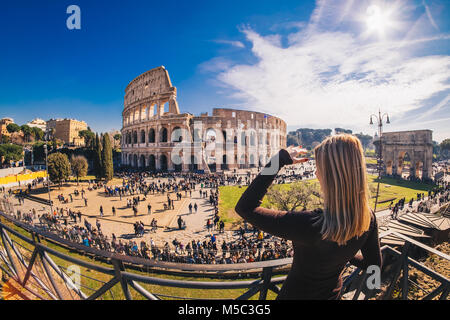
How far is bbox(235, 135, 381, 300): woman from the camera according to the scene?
129cm

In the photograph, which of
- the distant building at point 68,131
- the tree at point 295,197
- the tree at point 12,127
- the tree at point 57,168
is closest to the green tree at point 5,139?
the tree at point 12,127

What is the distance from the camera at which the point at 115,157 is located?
52.3 meters

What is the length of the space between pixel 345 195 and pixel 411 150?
43737 mm

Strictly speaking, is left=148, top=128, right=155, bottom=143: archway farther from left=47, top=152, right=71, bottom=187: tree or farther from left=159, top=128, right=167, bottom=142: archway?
left=47, top=152, right=71, bottom=187: tree

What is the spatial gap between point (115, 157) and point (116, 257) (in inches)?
2280

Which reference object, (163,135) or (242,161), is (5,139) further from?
(242,161)

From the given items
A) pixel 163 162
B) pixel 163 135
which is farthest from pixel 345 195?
pixel 163 135

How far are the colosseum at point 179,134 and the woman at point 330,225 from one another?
103 feet

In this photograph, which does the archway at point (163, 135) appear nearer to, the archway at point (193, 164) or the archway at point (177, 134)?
the archway at point (177, 134)

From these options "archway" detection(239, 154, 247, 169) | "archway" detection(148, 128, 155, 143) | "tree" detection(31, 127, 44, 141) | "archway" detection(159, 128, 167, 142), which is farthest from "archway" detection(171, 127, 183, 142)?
"tree" detection(31, 127, 44, 141)

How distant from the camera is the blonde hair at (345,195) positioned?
127cm

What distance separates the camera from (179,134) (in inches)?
1315
